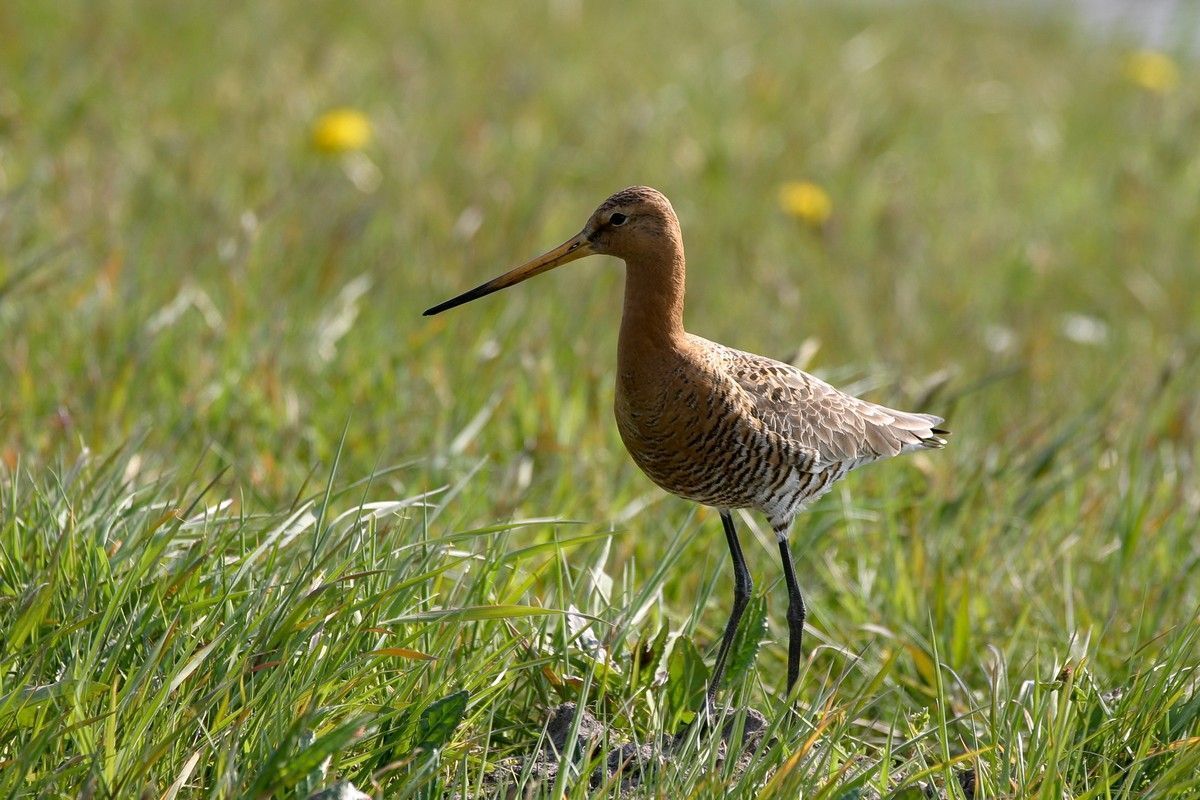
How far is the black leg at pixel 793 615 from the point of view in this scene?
3.70 meters

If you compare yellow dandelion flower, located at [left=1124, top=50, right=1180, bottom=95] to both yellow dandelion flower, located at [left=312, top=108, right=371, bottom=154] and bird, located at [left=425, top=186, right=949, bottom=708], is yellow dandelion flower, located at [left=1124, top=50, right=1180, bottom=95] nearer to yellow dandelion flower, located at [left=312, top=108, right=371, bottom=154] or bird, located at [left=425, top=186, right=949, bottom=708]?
yellow dandelion flower, located at [left=312, top=108, right=371, bottom=154]

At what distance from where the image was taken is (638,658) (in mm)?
3254

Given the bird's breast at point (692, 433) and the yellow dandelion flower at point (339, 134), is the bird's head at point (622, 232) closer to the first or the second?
the bird's breast at point (692, 433)

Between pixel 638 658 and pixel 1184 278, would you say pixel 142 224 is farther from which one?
pixel 1184 278

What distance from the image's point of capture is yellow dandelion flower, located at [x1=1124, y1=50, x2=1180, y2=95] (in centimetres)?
948

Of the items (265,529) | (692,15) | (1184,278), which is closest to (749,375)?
(265,529)

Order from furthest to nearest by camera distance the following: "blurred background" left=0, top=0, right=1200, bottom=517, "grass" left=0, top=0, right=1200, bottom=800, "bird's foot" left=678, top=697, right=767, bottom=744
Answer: "blurred background" left=0, top=0, right=1200, bottom=517 → "bird's foot" left=678, top=697, right=767, bottom=744 → "grass" left=0, top=0, right=1200, bottom=800

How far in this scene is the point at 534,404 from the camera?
4902 mm

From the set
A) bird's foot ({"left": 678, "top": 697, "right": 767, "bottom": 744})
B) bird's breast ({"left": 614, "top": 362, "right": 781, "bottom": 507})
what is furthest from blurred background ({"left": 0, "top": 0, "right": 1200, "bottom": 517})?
bird's foot ({"left": 678, "top": 697, "right": 767, "bottom": 744})

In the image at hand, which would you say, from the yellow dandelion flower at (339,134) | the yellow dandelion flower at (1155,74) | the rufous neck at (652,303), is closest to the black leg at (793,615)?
the rufous neck at (652,303)

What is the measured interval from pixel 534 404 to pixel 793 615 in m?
1.44

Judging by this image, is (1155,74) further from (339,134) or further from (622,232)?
(622,232)

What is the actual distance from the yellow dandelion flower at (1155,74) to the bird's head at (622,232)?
697cm

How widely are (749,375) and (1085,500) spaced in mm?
1666
